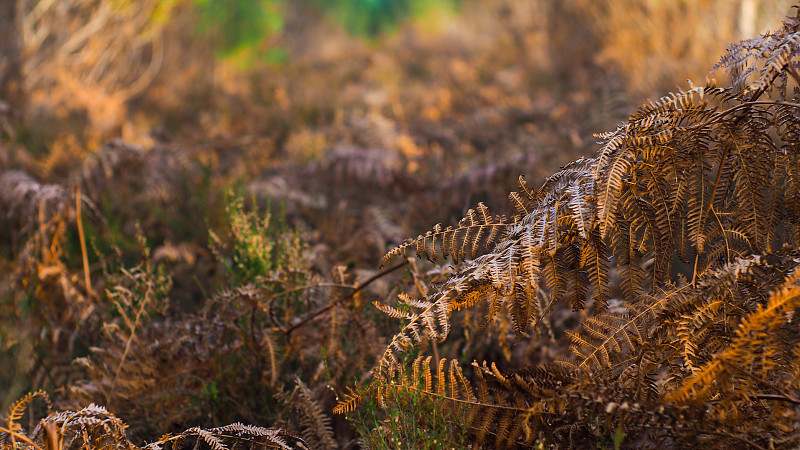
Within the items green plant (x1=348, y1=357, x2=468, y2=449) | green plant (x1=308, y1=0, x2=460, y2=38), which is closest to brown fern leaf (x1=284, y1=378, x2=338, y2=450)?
green plant (x1=348, y1=357, x2=468, y2=449)

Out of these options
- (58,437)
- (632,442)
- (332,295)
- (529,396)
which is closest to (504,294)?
(529,396)

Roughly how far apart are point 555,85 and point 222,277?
208 inches

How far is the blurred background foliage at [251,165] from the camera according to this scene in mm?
1948

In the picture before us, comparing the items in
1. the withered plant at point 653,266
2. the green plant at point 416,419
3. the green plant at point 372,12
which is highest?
the green plant at point 372,12

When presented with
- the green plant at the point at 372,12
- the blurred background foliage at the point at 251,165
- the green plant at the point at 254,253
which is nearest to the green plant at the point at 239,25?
the blurred background foliage at the point at 251,165

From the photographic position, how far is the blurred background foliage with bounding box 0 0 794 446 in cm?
195

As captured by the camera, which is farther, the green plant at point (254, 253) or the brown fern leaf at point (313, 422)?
the green plant at point (254, 253)

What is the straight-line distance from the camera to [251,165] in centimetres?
423

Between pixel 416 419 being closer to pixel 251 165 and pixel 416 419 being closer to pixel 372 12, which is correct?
pixel 251 165

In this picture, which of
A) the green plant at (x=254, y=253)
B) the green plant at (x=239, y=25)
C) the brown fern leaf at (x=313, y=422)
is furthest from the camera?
the green plant at (x=239, y=25)

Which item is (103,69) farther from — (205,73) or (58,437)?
(58,437)

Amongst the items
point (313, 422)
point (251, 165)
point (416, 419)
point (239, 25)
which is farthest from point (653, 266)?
point (239, 25)

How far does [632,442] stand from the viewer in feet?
4.27

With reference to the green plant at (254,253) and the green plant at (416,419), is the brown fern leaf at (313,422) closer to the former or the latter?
the green plant at (416,419)
